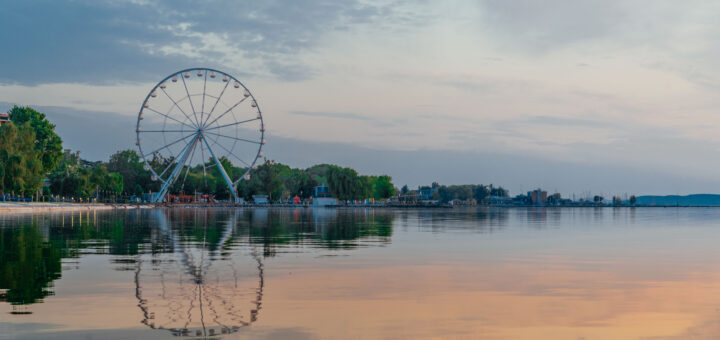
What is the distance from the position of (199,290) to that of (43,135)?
117 meters

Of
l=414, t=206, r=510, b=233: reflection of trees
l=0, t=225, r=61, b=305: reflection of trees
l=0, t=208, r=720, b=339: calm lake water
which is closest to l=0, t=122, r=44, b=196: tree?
l=414, t=206, r=510, b=233: reflection of trees

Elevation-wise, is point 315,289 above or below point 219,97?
below

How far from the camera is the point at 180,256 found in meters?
24.0

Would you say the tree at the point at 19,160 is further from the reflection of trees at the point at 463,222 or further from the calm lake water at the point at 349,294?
the calm lake water at the point at 349,294

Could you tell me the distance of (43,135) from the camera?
120938 mm

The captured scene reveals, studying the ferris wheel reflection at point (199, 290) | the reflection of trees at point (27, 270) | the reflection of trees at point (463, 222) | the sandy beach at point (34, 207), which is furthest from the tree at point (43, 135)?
the ferris wheel reflection at point (199, 290)

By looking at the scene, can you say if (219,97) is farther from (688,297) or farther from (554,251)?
(688,297)

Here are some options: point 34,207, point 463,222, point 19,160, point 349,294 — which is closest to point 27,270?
point 349,294

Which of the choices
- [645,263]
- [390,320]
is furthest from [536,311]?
[645,263]

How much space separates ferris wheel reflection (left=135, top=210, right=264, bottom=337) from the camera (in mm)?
11609

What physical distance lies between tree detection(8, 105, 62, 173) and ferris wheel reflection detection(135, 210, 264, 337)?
106 m

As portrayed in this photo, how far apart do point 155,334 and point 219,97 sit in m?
114

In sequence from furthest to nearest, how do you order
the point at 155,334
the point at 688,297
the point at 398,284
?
the point at 398,284, the point at 688,297, the point at 155,334

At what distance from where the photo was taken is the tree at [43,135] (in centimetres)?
12034
